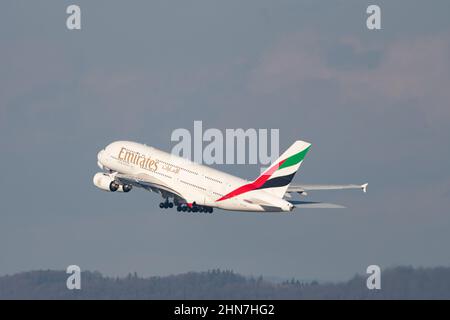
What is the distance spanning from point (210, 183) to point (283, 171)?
9572mm

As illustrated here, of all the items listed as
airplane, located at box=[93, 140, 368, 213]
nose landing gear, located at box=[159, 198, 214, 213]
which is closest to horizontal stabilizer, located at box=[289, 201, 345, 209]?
airplane, located at box=[93, 140, 368, 213]

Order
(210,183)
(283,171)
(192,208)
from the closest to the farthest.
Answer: (283,171) → (210,183) → (192,208)

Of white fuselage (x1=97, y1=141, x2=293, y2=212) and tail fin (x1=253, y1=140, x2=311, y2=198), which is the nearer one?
tail fin (x1=253, y1=140, x2=311, y2=198)

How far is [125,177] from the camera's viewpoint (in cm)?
19662

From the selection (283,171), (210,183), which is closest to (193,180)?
(210,183)

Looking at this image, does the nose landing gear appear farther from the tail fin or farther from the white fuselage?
the tail fin

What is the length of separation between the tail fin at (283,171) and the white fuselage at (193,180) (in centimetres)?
96

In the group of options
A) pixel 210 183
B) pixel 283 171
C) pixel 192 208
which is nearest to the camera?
pixel 283 171

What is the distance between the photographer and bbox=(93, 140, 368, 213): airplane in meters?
182

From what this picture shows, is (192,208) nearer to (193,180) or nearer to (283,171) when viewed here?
(193,180)

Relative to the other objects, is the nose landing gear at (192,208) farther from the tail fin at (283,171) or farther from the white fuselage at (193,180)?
the tail fin at (283,171)

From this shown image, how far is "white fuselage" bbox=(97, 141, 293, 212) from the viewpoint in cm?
18188

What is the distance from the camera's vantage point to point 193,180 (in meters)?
190
